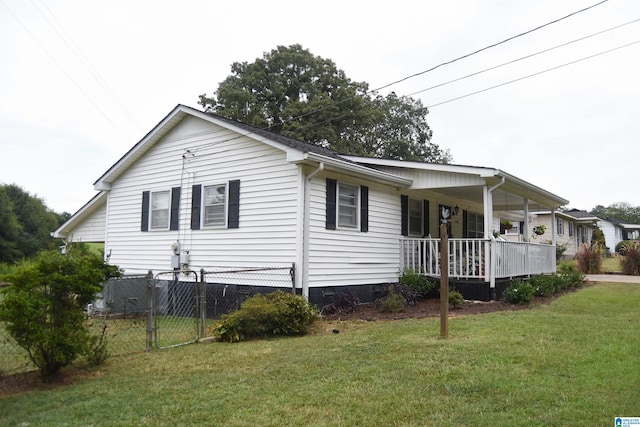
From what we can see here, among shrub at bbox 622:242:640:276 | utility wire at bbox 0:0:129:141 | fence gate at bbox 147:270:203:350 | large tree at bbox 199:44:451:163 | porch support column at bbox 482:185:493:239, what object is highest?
large tree at bbox 199:44:451:163

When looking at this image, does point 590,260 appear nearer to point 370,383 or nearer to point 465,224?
point 465,224

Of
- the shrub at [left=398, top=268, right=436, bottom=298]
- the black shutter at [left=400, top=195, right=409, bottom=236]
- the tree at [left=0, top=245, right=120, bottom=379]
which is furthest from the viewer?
the black shutter at [left=400, top=195, right=409, bottom=236]

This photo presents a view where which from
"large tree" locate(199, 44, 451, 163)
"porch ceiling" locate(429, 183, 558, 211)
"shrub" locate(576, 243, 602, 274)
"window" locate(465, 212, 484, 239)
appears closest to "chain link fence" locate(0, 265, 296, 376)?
"porch ceiling" locate(429, 183, 558, 211)

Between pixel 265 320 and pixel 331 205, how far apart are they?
3.40 meters

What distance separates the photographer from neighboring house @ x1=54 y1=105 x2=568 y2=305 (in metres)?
10.2

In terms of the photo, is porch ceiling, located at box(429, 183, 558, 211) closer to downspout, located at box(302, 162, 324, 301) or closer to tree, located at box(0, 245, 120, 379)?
downspout, located at box(302, 162, 324, 301)

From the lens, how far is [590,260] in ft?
66.9

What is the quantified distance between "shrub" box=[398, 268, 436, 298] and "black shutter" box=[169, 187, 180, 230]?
5883 millimetres

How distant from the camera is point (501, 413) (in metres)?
3.91

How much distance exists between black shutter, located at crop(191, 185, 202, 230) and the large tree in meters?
16.2

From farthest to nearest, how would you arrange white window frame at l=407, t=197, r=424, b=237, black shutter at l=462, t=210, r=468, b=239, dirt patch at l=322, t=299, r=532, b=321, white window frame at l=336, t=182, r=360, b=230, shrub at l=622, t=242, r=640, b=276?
shrub at l=622, t=242, r=640, b=276, black shutter at l=462, t=210, r=468, b=239, white window frame at l=407, t=197, r=424, b=237, white window frame at l=336, t=182, r=360, b=230, dirt patch at l=322, t=299, r=532, b=321

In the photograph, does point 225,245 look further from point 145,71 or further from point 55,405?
point 145,71

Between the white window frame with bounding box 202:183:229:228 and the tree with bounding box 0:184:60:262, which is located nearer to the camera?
the white window frame with bounding box 202:183:229:228

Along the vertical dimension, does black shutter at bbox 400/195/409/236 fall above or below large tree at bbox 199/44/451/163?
below
